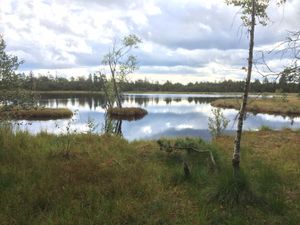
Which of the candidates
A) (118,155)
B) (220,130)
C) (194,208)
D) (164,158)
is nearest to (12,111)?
(118,155)

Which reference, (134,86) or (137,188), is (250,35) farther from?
(134,86)

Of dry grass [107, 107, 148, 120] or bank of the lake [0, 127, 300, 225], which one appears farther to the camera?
dry grass [107, 107, 148, 120]

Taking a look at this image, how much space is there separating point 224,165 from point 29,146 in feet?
21.6

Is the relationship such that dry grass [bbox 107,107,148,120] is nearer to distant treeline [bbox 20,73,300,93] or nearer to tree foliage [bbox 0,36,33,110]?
tree foliage [bbox 0,36,33,110]

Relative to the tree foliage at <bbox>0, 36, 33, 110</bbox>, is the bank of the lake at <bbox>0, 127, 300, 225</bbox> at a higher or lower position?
lower

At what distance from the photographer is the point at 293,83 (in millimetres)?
7027

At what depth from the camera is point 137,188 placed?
7633mm

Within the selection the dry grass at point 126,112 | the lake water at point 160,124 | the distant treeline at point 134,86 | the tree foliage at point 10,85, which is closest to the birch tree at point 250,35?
the lake water at point 160,124

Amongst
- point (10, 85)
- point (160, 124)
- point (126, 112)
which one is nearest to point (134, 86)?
point (126, 112)

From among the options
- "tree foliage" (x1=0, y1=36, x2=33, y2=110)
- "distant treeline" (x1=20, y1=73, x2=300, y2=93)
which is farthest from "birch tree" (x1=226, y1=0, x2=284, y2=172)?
"distant treeline" (x1=20, y1=73, x2=300, y2=93)

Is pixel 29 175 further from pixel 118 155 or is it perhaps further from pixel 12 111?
pixel 12 111

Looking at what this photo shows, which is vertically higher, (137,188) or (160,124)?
(137,188)

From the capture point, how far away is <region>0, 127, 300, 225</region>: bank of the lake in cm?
633

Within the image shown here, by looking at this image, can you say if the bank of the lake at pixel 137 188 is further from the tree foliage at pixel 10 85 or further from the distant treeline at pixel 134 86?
the distant treeline at pixel 134 86
